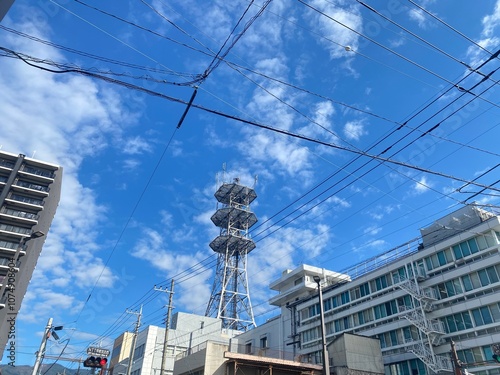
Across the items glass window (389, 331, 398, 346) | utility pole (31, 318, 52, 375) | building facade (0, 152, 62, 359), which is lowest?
utility pole (31, 318, 52, 375)

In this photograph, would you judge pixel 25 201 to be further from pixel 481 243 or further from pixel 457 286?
pixel 481 243

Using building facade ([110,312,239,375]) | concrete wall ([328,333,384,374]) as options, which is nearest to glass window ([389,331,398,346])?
concrete wall ([328,333,384,374])

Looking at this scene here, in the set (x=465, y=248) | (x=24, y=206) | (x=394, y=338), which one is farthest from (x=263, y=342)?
(x=24, y=206)

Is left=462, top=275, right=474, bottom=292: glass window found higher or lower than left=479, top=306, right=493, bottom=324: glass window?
higher

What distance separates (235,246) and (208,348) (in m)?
52.4

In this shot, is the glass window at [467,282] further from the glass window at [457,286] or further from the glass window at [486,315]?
the glass window at [486,315]

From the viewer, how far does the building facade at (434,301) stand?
32.6 metres

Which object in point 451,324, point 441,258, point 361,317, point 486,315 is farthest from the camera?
point 361,317

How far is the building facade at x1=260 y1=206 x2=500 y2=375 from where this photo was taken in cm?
3262

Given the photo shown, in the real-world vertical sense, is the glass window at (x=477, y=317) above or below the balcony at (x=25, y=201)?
below

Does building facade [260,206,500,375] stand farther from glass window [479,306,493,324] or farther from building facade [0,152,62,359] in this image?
building facade [0,152,62,359]

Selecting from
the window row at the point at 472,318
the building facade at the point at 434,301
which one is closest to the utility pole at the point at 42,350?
the building facade at the point at 434,301

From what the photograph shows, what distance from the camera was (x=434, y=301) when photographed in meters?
37.2

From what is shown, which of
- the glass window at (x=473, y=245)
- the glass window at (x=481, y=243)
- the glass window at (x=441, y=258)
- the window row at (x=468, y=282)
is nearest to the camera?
the window row at (x=468, y=282)
